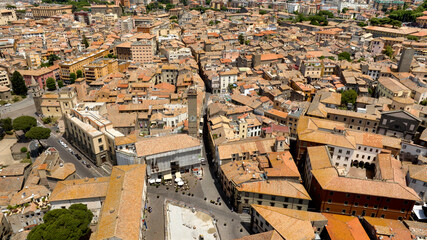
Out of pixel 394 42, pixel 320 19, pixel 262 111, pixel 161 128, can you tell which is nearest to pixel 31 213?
pixel 161 128

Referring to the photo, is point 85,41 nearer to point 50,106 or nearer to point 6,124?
point 50,106

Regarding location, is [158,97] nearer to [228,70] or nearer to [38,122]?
[228,70]

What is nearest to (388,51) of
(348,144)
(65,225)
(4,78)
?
(348,144)

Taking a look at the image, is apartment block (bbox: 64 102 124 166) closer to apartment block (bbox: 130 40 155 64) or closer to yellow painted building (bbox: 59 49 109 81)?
yellow painted building (bbox: 59 49 109 81)

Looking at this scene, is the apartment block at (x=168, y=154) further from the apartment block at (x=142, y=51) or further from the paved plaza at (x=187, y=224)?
the apartment block at (x=142, y=51)

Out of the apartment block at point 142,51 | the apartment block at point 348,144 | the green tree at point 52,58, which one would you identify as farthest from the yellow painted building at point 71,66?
the apartment block at point 348,144

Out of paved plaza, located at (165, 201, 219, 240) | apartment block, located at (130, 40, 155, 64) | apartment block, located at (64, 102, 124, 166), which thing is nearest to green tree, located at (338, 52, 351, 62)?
apartment block, located at (130, 40, 155, 64)
